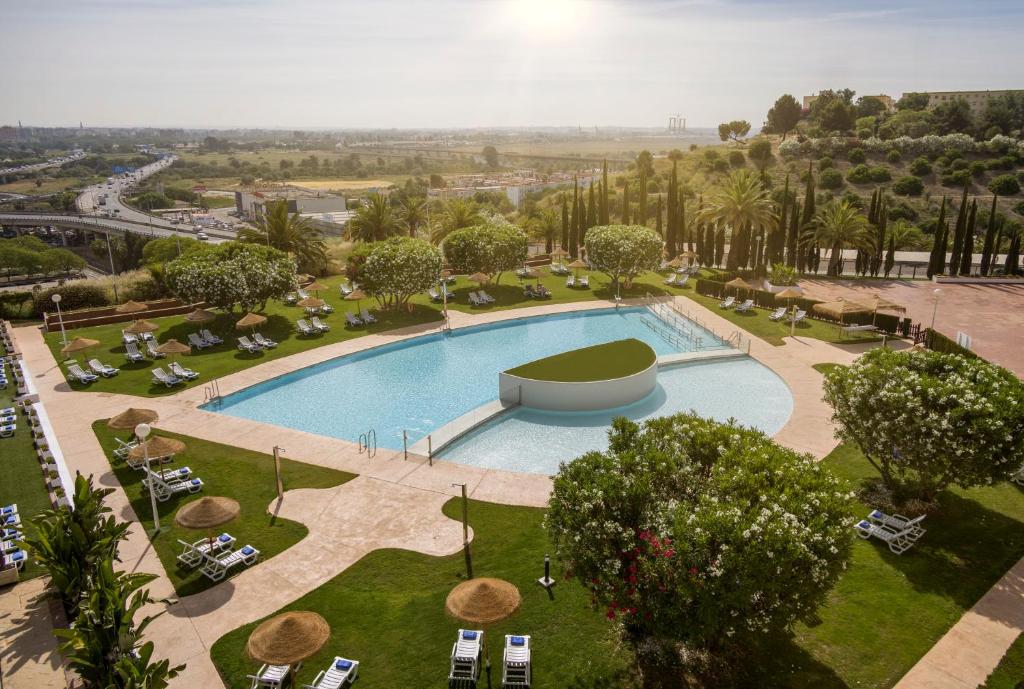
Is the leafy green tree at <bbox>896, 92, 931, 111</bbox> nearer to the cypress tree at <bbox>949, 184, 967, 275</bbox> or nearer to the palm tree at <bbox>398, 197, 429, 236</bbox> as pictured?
the cypress tree at <bbox>949, 184, 967, 275</bbox>

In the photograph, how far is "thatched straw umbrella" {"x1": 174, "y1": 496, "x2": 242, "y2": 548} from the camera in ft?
50.1

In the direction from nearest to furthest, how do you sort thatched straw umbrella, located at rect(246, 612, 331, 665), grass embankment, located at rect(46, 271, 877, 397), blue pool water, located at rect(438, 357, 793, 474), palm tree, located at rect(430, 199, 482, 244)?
thatched straw umbrella, located at rect(246, 612, 331, 665) → blue pool water, located at rect(438, 357, 793, 474) → grass embankment, located at rect(46, 271, 877, 397) → palm tree, located at rect(430, 199, 482, 244)

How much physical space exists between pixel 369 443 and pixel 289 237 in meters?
26.8

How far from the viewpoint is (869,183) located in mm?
76375

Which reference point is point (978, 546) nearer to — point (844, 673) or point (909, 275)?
point (844, 673)

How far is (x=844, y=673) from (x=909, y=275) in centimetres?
4770

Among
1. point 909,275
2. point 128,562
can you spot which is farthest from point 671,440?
point 909,275

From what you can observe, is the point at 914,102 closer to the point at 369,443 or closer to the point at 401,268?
the point at 401,268

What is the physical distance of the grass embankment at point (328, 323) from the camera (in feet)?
96.0

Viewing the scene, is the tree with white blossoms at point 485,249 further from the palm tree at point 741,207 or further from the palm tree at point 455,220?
the palm tree at point 741,207

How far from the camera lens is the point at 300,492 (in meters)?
19.1

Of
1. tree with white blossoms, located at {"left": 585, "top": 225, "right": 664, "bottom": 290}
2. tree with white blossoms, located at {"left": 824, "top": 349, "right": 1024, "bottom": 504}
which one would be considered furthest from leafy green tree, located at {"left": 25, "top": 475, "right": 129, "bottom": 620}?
tree with white blossoms, located at {"left": 585, "top": 225, "right": 664, "bottom": 290}

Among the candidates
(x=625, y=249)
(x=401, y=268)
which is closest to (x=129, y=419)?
(x=401, y=268)

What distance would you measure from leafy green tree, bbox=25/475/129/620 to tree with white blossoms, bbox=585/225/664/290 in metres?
34.0
